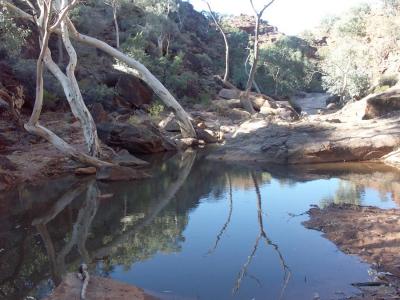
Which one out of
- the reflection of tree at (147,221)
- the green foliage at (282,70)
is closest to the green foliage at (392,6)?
the green foliage at (282,70)

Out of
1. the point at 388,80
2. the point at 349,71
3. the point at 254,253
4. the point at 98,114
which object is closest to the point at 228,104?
the point at 98,114

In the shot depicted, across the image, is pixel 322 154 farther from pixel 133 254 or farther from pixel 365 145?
pixel 133 254

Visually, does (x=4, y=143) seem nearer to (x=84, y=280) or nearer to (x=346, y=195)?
(x=346, y=195)

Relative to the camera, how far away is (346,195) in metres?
8.92

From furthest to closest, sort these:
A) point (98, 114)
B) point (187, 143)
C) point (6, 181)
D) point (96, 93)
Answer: point (96, 93)
point (98, 114)
point (187, 143)
point (6, 181)

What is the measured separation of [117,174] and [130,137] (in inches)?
159

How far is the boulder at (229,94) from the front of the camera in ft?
96.2

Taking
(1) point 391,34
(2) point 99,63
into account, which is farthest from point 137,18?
(1) point 391,34

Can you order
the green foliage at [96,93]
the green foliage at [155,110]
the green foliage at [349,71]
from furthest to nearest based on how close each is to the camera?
the green foliage at [349,71]
the green foliage at [155,110]
the green foliage at [96,93]

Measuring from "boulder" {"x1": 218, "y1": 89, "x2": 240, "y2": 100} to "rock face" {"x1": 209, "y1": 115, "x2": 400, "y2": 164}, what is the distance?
563 inches

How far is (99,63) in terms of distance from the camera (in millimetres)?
25672

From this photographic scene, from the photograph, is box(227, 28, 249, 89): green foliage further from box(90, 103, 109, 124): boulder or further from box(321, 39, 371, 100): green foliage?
box(90, 103, 109, 124): boulder

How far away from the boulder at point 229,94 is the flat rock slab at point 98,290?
2517 cm

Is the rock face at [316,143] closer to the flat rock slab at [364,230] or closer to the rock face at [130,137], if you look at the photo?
the rock face at [130,137]
